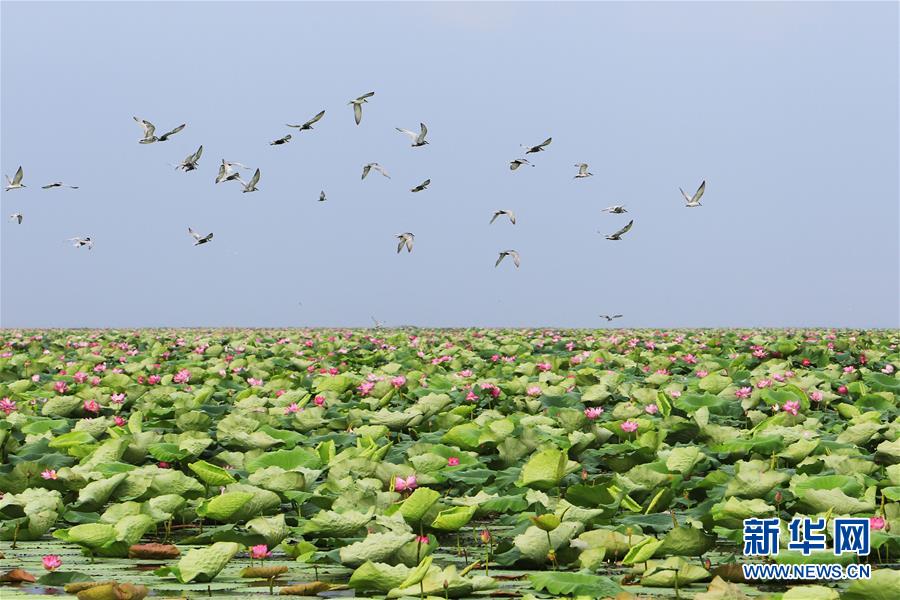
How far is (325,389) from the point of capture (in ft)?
26.0

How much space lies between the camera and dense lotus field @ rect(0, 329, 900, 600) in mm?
3000

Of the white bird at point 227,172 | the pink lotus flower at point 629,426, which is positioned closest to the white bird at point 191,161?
the white bird at point 227,172

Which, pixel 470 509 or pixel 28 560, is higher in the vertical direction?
pixel 470 509

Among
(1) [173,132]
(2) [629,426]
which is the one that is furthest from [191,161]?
(2) [629,426]

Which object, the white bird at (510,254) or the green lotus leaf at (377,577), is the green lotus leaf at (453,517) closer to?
the green lotus leaf at (377,577)

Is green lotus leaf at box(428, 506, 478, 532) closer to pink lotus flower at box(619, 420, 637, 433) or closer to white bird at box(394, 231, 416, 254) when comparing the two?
pink lotus flower at box(619, 420, 637, 433)

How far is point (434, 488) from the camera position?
4629 millimetres

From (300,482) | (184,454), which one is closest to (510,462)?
(300,482)

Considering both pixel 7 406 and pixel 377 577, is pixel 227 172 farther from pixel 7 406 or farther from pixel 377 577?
pixel 377 577

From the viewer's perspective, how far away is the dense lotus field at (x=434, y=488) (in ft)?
9.84

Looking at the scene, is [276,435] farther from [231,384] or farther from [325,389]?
[231,384]

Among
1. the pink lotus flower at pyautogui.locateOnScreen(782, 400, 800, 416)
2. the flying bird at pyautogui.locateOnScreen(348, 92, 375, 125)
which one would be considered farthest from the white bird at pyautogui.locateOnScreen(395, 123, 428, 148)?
the pink lotus flower at pyautogui.locateOnScreen(782, 400, 800, 416)

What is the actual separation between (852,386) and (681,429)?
2946 millimetres

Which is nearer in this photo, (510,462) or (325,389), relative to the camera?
(510,462)
